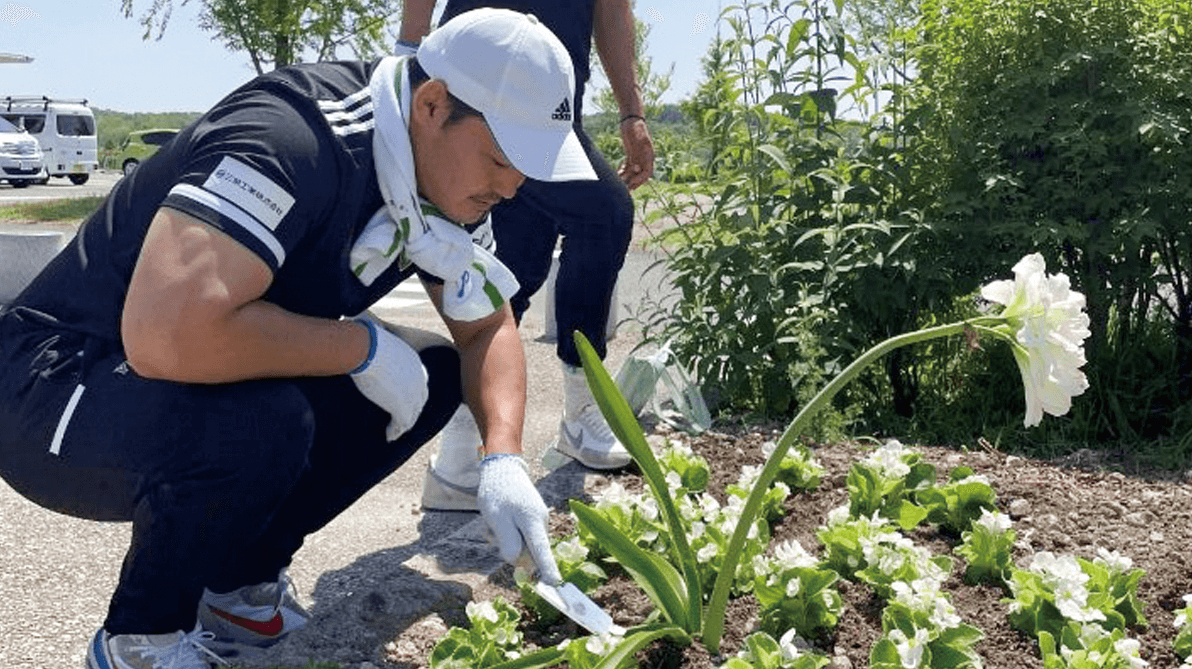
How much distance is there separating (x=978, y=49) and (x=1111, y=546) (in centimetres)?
205

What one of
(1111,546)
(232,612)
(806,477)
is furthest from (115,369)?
(1111,546)

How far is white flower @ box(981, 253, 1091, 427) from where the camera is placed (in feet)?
6.82

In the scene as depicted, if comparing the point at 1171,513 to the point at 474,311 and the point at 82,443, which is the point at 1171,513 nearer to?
the point at 474,311

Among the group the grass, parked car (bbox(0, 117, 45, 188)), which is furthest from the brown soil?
parked car (bbox(0, 117, 45, 188))

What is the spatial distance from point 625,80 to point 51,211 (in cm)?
1843

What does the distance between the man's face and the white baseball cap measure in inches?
1.5

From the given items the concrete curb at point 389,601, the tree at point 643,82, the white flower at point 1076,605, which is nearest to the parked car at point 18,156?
the tree at point 643,82

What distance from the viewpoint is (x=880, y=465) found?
3.09 m

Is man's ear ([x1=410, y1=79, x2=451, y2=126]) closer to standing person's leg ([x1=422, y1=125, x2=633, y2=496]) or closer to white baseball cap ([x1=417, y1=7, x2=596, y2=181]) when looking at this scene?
white baseball cap ([x1=417, y1=7, x2=596, y2=181])

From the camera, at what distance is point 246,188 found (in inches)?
88.0

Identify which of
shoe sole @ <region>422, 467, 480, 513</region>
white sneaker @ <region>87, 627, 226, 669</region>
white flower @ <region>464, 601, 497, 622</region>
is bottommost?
shoe sole @ <region>422, 467, 480, 513</region>

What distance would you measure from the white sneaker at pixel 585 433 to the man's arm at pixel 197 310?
1.60 metres

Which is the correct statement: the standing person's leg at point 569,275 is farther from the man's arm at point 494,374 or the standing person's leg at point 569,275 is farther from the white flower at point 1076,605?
the white flower at point 1076,605

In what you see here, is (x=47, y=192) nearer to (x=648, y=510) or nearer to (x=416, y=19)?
(x=416, y=19)
